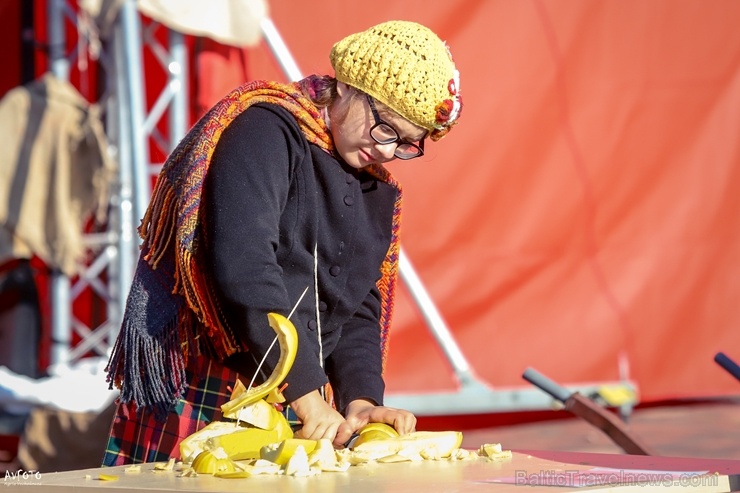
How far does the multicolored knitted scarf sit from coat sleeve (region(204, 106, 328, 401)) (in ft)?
0.09

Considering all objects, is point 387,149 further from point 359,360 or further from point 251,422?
point 251,422

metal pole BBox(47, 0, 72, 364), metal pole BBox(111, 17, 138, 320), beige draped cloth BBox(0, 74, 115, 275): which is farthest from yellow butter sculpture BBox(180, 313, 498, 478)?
metal pole BBox(47, 0, 72, 364)

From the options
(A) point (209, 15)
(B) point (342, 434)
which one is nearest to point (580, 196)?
(A) point (209, 15)

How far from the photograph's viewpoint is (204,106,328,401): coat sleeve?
184cm

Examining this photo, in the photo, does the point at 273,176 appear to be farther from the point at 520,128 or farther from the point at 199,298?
the point at 520,128

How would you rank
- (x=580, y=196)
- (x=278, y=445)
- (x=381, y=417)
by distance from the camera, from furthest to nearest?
(x=580, y=196), (x=381, y=417), (x=278, y=445)

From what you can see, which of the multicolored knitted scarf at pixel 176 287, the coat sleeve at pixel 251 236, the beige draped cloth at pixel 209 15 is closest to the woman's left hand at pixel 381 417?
the coat sleeve at pixel 251 236

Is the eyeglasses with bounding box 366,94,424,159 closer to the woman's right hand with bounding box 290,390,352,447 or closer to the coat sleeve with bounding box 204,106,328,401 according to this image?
the coat sleeve with bounding box 204,106,328,401

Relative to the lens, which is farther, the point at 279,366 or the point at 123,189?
the point at 123,189

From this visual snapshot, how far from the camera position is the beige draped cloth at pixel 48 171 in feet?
15.6

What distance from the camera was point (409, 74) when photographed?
1.96m

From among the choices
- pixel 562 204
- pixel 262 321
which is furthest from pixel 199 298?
pixel 562 204

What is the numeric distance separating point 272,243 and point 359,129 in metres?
0.28

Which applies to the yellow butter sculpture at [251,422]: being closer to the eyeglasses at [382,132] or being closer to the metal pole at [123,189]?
the eyeglasses at [382,132]
